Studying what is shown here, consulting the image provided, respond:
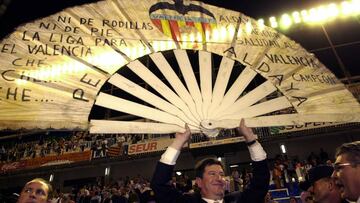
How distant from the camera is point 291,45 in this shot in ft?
11.1

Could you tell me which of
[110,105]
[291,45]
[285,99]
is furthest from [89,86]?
[291,45]

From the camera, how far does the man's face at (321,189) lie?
214cm

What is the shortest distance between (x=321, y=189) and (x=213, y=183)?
0.80 meters

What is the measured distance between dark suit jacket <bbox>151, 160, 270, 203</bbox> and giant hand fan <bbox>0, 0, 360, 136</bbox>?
0.34 metres

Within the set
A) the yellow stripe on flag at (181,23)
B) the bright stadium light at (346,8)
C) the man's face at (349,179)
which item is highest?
the bright stadium light at (346,8)

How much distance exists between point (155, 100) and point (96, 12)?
115 centimetres

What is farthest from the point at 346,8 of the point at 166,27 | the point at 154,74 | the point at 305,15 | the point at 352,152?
the point at 352,152

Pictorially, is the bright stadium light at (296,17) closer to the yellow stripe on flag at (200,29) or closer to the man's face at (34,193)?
the yellow stripe on flag at (200,29)

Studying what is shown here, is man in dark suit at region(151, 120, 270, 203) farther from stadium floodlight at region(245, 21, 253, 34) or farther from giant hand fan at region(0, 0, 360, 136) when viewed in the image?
stadium floodlight at region(245, 21, 253, 34)

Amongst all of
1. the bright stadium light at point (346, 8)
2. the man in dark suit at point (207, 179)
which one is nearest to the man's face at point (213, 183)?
the man in dark suit at point (207, 179)

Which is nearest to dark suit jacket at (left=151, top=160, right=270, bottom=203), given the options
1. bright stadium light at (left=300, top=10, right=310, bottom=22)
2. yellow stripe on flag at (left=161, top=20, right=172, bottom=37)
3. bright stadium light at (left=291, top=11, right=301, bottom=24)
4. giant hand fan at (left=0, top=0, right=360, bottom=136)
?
giant hand fan at (left=0, top=0, right=360, bottom=136)

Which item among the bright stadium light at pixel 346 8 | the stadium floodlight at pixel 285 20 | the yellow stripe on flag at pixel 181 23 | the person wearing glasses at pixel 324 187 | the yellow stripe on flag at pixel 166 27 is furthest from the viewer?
the stadium floodlight at pixel 285 20

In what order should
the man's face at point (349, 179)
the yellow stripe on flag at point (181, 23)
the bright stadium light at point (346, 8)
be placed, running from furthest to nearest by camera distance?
the bright stadium light at point (346, 8), the yellow stripe on flag at point (181, 23), the man's face at point (349, 179)

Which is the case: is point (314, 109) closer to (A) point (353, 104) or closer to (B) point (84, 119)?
(A) point (353, 104)
